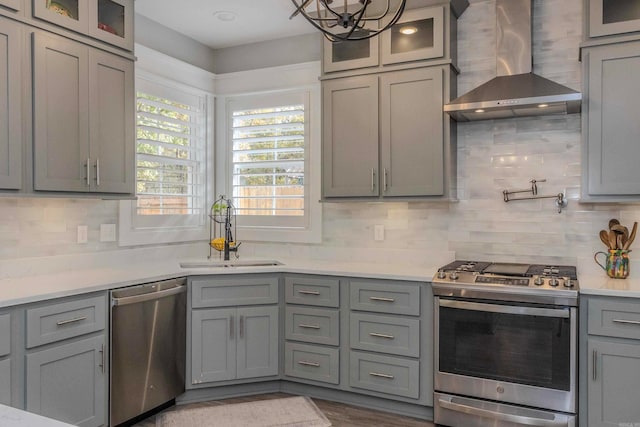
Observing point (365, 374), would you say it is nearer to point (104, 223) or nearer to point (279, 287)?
point (279, 287)

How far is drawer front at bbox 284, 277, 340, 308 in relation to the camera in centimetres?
338

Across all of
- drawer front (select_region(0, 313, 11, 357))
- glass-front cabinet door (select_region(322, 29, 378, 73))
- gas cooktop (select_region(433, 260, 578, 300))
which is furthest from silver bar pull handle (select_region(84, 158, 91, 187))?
gas cooktop (select_region(433, 260, 578, 300))

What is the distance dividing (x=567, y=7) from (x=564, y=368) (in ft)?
7.37

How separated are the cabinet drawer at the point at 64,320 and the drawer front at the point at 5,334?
0.09 meters

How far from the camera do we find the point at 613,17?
293cm

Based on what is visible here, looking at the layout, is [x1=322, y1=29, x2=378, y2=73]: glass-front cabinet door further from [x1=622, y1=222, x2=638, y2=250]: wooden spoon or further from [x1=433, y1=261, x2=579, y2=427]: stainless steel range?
[x1=622, y1=222, x2=638, y2=250]: wooden spoon

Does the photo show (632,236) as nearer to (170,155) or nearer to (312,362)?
(312,362)

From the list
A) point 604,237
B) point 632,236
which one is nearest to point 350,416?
point 604,237

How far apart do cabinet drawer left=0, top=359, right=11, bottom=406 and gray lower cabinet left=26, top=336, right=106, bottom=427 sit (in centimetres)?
9

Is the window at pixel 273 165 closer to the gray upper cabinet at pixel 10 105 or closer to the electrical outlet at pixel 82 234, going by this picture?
the electrical outlet at pixel 82 234

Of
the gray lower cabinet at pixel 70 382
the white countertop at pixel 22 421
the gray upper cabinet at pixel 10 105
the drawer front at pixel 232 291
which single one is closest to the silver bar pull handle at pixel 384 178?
the drawer front at pixel 232 291

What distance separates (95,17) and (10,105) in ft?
2.53

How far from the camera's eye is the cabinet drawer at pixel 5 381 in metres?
2.25

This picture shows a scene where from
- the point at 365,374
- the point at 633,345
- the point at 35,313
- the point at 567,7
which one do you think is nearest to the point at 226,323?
the point at 365,374
